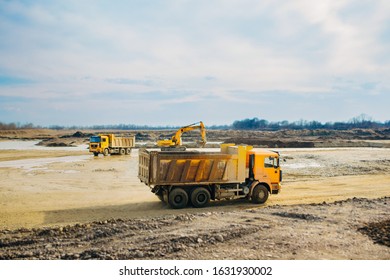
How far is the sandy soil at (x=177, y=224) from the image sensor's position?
9.61 metres

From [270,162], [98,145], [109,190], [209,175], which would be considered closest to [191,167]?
[209,175]

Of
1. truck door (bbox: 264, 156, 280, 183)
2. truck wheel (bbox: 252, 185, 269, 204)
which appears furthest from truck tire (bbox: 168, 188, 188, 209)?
truck door (bbox: 264, 156, 280, 183)

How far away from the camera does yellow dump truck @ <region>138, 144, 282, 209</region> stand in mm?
16094

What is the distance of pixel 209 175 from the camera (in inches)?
655

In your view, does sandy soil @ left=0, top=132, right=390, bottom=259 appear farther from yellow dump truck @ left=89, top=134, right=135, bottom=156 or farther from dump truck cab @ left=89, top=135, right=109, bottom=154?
yellow dump truck @ left=89, top=134, right=135, bottom=156

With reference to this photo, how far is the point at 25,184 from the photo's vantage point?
2353 centimetres

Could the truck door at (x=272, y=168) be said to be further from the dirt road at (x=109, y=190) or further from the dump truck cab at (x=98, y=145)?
the dump truck cab at (x=98, y=145)

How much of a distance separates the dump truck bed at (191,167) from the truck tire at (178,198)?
1.29 feet

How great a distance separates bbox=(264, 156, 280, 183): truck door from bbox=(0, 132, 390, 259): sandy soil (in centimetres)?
118

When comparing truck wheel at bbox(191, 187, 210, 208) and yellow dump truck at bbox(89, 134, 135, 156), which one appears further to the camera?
yellow dump truck at bbox(89, 134, 135, 156)

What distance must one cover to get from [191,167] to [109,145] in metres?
30.9

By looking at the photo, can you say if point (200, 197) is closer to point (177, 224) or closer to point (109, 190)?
point (177, 224)

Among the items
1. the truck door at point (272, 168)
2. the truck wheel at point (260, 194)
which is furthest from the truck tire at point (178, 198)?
the truck door at point (272, 168)
